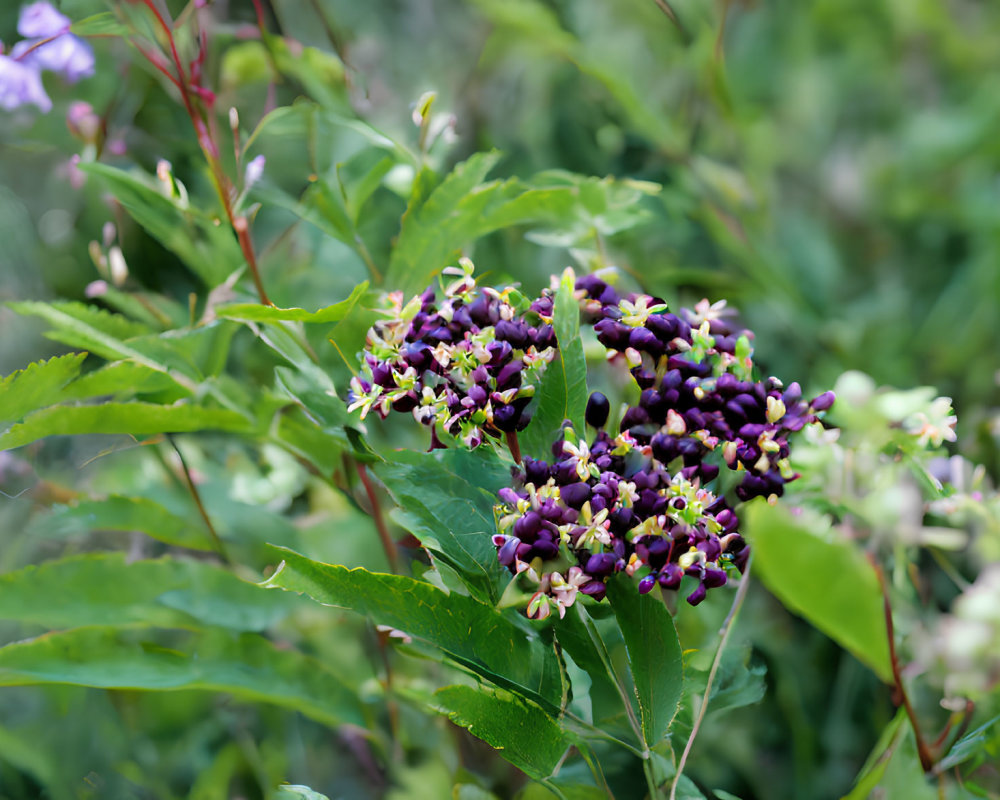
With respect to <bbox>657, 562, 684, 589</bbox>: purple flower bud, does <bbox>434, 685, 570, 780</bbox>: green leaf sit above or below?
below

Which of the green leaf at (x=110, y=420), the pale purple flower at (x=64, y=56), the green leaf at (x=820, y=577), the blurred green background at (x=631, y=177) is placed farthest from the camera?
the pale purple flower at (x=64, y=56)

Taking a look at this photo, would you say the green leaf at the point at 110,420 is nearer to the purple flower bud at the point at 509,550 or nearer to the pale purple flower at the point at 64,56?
the purple flower bud at the point at 509,550

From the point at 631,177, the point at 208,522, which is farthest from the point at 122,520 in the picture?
the point at 631,177

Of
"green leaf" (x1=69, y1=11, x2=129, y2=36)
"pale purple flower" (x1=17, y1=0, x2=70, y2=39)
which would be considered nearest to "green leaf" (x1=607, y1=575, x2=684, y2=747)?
"green leaf" (x1=69, y1=11, x2=129, y2=36)

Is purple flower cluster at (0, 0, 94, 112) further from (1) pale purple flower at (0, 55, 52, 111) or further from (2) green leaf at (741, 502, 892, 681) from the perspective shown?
(2) green leaf at (741, 502, 892, 681)

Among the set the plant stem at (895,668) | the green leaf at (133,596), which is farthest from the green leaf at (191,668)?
the plant stem at (895,668)

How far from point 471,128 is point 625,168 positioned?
0.66ft

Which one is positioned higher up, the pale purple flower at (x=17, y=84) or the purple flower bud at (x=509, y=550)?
the pale purple flower at (x=17, y=84)

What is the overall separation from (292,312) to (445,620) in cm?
18

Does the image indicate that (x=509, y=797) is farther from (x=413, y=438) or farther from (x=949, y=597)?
(x=949, y=597)

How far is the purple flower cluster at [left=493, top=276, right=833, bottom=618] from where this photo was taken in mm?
361

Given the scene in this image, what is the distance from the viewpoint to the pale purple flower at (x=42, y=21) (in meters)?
0.79

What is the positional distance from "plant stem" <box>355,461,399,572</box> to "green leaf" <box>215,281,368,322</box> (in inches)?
5.2

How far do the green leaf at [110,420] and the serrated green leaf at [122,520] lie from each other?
86mm
